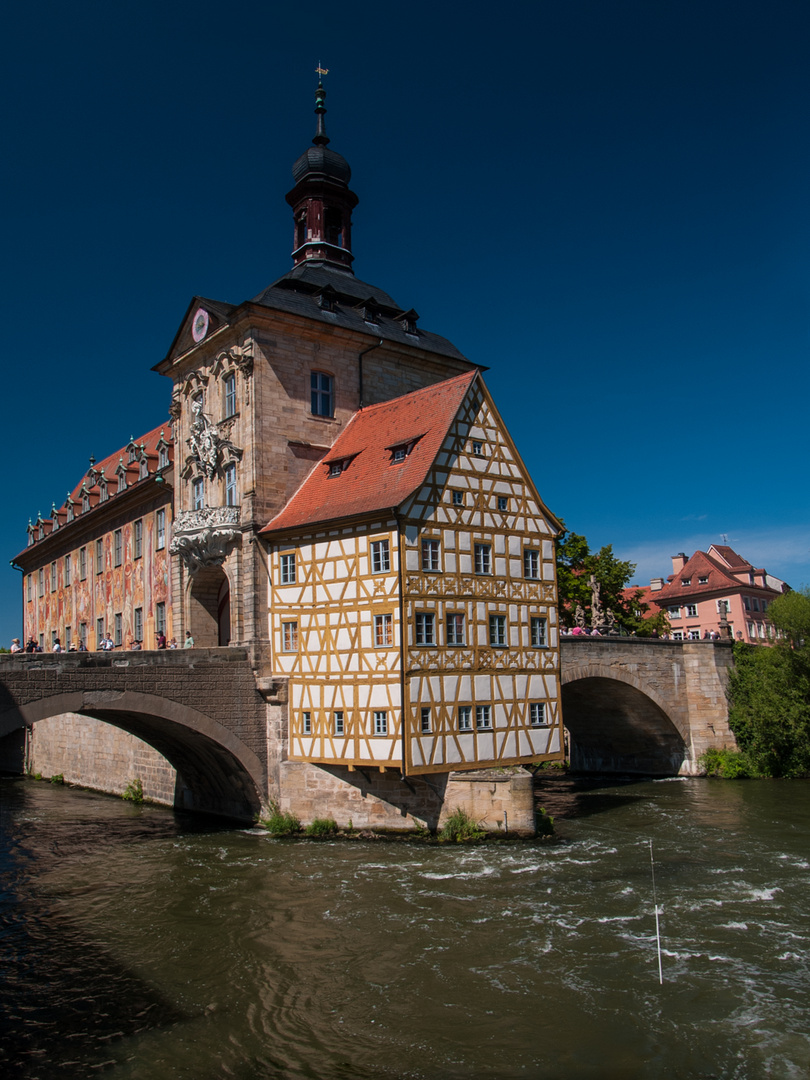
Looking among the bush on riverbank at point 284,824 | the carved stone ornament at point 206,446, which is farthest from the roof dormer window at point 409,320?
the bush on riverbank at point 284,824

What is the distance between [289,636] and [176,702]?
3.37 metres

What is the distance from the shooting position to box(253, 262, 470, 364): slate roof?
27125 millimetres

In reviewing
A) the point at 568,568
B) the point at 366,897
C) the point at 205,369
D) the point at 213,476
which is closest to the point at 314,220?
the point at 205,369

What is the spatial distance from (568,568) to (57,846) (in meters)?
25.5

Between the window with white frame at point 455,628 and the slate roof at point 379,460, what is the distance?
125 inches

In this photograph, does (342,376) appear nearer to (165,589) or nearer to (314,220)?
(314,220)

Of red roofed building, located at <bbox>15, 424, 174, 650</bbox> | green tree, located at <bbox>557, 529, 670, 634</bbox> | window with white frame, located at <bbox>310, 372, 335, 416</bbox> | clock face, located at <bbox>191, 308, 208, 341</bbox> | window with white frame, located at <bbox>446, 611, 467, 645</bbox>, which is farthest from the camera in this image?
green tree, located at <bbox>557, 529, 670, 634</bbox>

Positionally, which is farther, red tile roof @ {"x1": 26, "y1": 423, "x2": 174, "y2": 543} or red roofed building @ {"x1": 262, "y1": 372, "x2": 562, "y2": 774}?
red tile roof @ {"x1": 26, "y1": 423, "x2": 174, "y2": 543}

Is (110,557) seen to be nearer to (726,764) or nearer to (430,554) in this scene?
(430,554)

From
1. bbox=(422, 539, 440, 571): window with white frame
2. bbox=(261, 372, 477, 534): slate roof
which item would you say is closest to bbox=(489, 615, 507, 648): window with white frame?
bbox=(422, 539, 440, 571): window with white frame

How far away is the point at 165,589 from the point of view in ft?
112

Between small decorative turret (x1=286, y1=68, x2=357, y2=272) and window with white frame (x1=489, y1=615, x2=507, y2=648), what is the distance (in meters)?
16.1

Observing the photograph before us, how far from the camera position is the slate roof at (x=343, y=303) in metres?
27.1

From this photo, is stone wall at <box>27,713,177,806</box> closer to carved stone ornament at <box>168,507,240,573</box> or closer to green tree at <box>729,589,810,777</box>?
carved stone ornament at <box>168,507,240,573</box>
